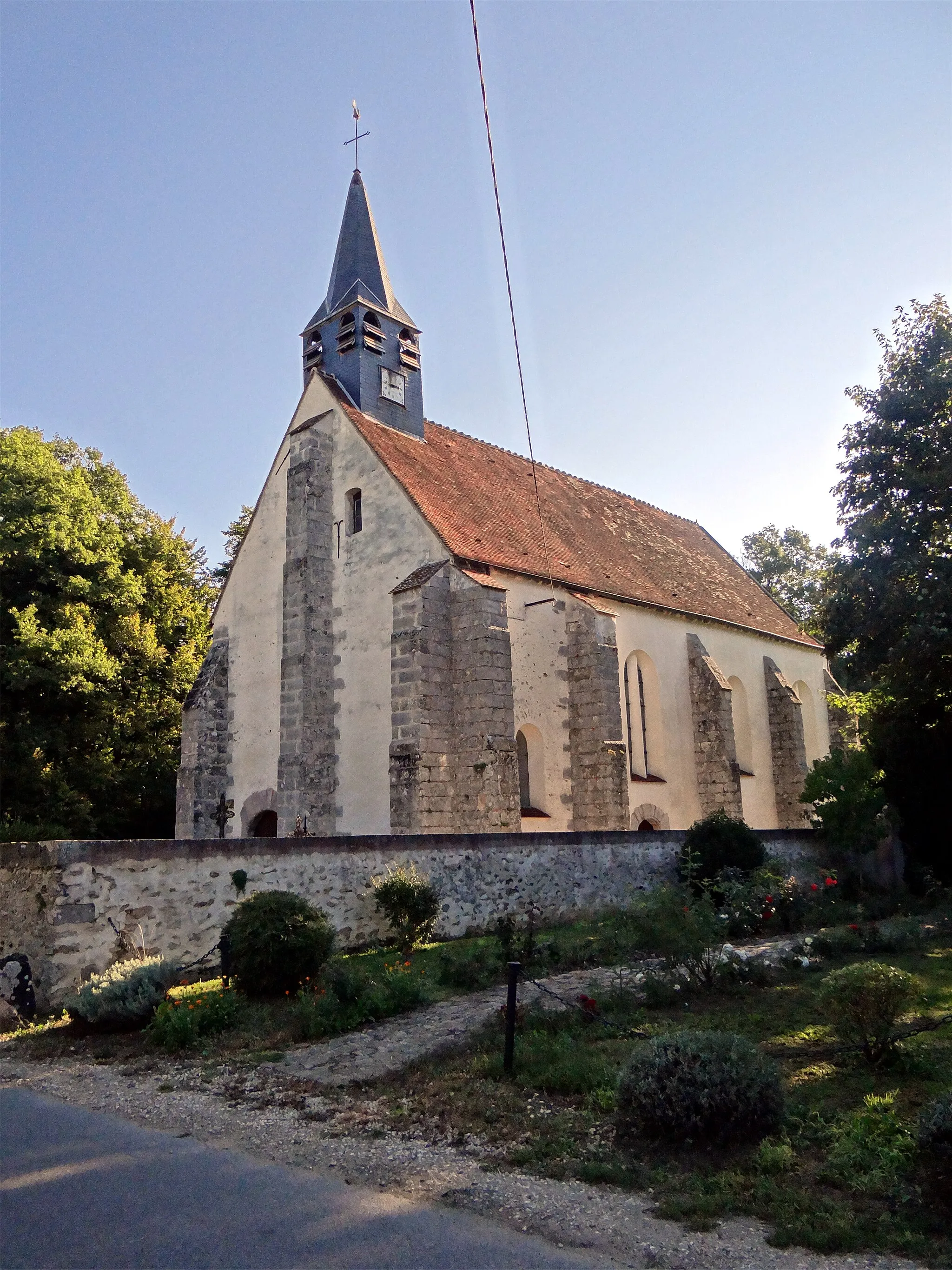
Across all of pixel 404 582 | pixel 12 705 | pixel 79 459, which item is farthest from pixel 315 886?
pixel 79 459

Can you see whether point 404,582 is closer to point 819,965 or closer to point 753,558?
point 819,965

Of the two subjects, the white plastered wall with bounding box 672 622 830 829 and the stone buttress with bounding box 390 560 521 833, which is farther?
the white plastered wall with bounding box 672 622 830 829

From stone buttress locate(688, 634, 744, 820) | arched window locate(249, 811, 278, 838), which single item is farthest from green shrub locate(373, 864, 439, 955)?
stone buttress locate(688, 634, 744, 820)

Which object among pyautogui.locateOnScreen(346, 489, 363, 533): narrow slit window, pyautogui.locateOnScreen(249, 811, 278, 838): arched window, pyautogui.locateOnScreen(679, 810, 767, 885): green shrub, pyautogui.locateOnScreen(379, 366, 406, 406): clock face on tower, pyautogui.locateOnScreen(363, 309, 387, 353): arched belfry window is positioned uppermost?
pyautogui.locateOnScreen(363, 309, 387, 353): arched belfry window

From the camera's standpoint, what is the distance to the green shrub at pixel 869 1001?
21.5 ft

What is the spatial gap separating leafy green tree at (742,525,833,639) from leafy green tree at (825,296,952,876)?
20731 mm

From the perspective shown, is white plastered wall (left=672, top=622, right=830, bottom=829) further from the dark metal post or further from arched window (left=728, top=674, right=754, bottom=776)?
the dark metal post

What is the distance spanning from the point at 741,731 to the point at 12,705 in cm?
1982

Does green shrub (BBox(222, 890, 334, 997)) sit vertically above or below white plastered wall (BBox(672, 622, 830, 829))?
below

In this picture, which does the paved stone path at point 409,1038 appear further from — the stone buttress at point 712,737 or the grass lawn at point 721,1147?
the stone buttress at point 712,737

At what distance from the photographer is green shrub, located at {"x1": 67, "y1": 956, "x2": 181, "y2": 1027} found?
347 inches

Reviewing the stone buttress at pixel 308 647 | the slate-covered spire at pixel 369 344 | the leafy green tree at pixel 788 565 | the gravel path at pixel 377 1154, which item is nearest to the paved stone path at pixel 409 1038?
the gravel path at pixel 377 1154

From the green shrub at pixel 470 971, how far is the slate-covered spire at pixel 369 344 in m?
14.6

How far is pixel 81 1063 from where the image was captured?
322 inches
